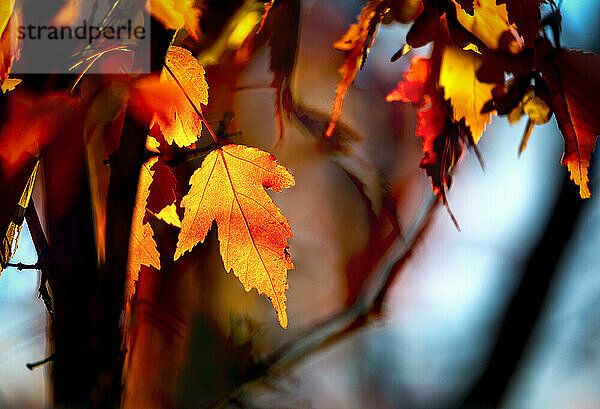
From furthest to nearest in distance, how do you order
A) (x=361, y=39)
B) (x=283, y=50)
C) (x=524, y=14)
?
(x=283, y=50) → (x=361, y=39) → (x=524, y=14)

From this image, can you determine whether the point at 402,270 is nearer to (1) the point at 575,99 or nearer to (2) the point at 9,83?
(1) the point at 575,99

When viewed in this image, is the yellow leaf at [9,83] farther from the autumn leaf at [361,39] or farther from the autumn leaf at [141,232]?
the autumn leaf at [361,39]

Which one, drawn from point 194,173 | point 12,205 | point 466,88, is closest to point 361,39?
point 466,88

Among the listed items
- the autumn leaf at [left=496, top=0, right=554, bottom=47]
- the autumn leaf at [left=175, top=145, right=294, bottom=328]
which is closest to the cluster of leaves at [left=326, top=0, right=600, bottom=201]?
the autumn leaf at [left=496, top=0, right=554, bottom=47]

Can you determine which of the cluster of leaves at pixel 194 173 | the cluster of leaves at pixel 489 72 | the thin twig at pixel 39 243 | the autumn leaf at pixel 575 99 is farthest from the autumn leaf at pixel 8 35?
the autumn leaf at pixel 575 99

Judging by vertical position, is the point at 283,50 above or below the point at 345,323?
above

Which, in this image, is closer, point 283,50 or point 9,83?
point 9,83

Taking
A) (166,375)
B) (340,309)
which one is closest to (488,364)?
(340,309)

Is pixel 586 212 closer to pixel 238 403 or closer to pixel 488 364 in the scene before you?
pixel 488 364
